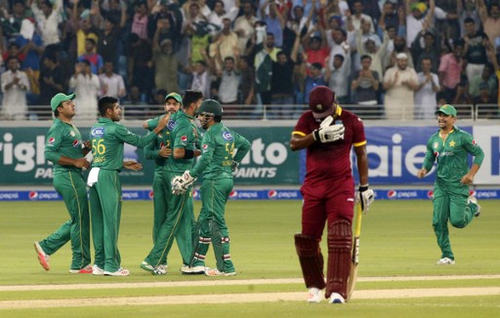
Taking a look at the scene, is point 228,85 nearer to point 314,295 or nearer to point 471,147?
point 471,147

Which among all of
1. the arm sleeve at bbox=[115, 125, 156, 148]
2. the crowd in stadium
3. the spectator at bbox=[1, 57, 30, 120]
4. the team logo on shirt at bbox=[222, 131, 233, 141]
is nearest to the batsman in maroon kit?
the team logo on shirt at bbox=[222, 131, 233, 141]

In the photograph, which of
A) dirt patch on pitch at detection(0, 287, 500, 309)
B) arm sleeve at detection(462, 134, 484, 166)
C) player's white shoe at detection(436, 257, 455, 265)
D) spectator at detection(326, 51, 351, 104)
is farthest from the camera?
spectator at detection(326, 51, 351, 104)

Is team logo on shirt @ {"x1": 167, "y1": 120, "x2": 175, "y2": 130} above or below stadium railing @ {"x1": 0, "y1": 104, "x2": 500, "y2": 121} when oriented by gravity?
above

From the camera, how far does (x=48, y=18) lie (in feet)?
106

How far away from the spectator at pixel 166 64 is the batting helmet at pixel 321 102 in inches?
788

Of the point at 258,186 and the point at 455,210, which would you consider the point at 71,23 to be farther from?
the point at 455,210

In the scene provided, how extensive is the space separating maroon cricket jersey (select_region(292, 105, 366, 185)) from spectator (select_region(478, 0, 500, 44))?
2123 centimetres

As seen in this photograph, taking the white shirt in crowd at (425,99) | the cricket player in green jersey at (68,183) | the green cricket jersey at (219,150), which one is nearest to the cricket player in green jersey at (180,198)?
the green cricket jersey at (219,150)

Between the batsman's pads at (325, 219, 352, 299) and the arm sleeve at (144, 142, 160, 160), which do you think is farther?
the arm sleeve at (144, 142, 160, 160)

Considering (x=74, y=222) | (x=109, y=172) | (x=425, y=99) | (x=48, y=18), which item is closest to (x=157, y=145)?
(x=109, y=172)

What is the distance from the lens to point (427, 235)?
2314 cm

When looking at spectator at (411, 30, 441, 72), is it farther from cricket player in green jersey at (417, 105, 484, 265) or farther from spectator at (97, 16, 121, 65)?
cricket player in green jersey at (417, 105, 484, 265)

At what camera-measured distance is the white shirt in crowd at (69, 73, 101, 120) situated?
31.2 m

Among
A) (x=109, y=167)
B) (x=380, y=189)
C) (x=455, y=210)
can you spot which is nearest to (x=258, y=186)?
(x=380, y=189)
